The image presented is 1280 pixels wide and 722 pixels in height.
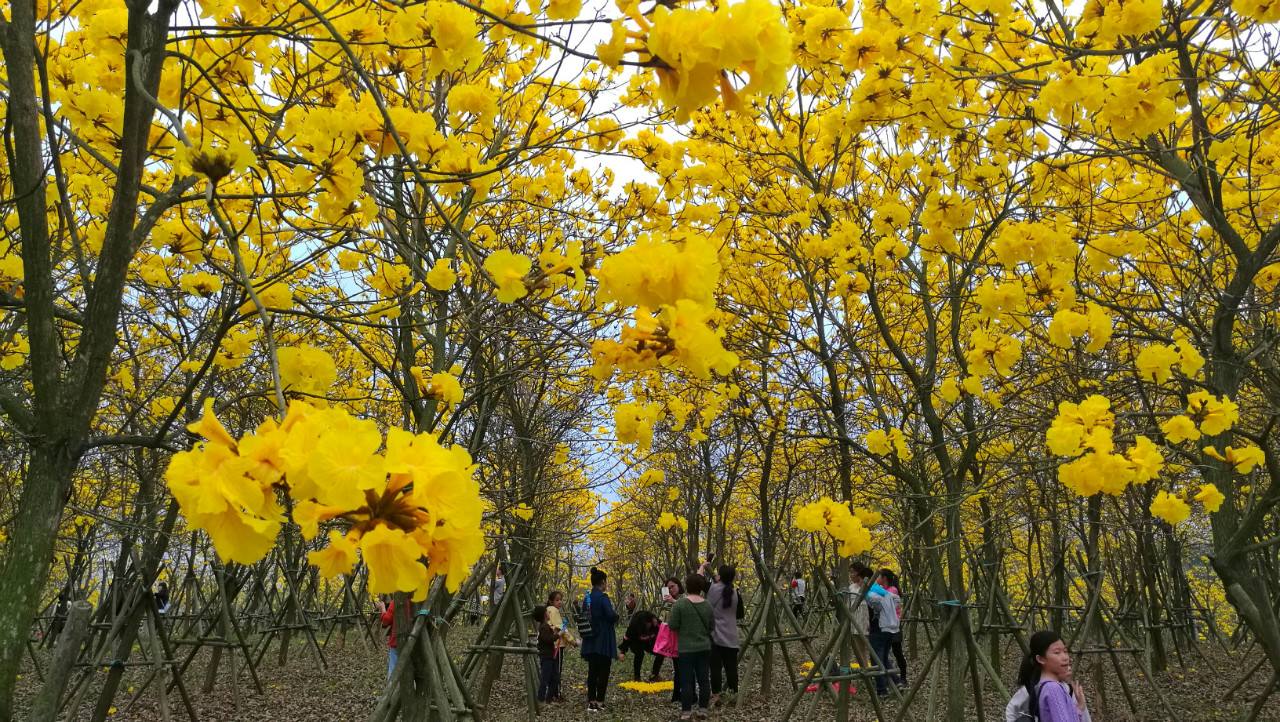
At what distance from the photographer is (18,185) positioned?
2059 mm

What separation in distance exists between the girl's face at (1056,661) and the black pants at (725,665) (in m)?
5.49

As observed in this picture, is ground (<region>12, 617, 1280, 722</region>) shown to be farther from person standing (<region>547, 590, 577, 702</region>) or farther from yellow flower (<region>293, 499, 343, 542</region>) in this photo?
yellow flower (<region>293, 499, 343, 542</region>)

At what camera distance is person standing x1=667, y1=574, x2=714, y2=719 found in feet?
27.9

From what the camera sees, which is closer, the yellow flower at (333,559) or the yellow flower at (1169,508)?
the yellow flower at (333,559)

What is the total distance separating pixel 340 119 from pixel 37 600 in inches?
54.6

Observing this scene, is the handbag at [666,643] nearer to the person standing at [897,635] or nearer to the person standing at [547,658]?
the person standing at [547,658]

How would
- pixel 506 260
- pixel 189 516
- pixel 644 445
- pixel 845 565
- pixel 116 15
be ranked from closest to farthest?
pixel 189 516, pixel 506 260, pixel 116 15, pixel 644 445, pixel 845 565

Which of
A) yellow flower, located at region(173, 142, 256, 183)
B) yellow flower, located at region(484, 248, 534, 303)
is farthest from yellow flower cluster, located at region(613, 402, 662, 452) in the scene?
yellow flower, located at region(173, 142, 256, 183)

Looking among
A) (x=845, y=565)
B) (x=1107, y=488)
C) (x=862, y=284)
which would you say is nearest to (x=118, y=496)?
(x=845, y=565)

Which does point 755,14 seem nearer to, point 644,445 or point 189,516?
point 189,516

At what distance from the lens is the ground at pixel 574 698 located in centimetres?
838

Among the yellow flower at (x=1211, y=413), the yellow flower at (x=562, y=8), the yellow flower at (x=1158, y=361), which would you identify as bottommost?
the yellow flower at (x=1211, y=413)

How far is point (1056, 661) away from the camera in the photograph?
4238 millimetres

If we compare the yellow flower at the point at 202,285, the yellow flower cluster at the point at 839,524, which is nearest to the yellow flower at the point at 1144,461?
the yellow flower cluster at the point at 839,524
